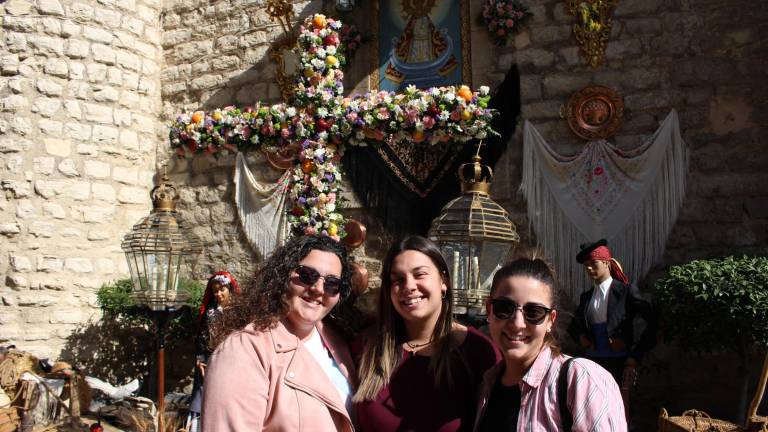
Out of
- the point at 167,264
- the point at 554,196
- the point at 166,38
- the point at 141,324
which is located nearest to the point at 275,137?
the point at 167,264

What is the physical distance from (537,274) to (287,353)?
84 cm

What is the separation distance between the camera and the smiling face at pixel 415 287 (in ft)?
8.00

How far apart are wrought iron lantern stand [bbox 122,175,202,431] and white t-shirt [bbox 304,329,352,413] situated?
2.29 m

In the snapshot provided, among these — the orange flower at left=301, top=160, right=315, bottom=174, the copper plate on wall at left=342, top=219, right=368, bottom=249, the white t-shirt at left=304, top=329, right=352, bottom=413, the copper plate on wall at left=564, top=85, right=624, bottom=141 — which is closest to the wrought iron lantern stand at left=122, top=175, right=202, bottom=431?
the orange flower at left=301, top=160, right=315, bottom=174

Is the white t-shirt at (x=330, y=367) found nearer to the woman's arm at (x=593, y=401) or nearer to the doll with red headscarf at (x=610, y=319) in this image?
the woman's arm at (x=593, y=401)

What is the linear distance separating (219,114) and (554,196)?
3.50 meters

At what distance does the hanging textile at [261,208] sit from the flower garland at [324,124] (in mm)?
3366

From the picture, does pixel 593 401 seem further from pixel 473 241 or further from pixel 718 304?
pixel 718 304

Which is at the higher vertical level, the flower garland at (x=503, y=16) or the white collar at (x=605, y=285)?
the flower garland at (x=503, y=16)

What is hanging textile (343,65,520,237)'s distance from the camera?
23.2 ft

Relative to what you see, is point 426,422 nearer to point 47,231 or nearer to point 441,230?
point 441,230

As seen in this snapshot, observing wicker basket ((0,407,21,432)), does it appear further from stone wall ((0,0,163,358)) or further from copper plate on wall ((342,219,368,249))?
copper plate on wall ((342,219,368,249))

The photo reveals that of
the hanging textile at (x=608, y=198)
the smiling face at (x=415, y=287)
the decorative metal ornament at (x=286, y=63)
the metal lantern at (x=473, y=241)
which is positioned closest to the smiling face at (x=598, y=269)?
the hanging textile at (x=608, y=198)

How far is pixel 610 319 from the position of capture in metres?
4.95
